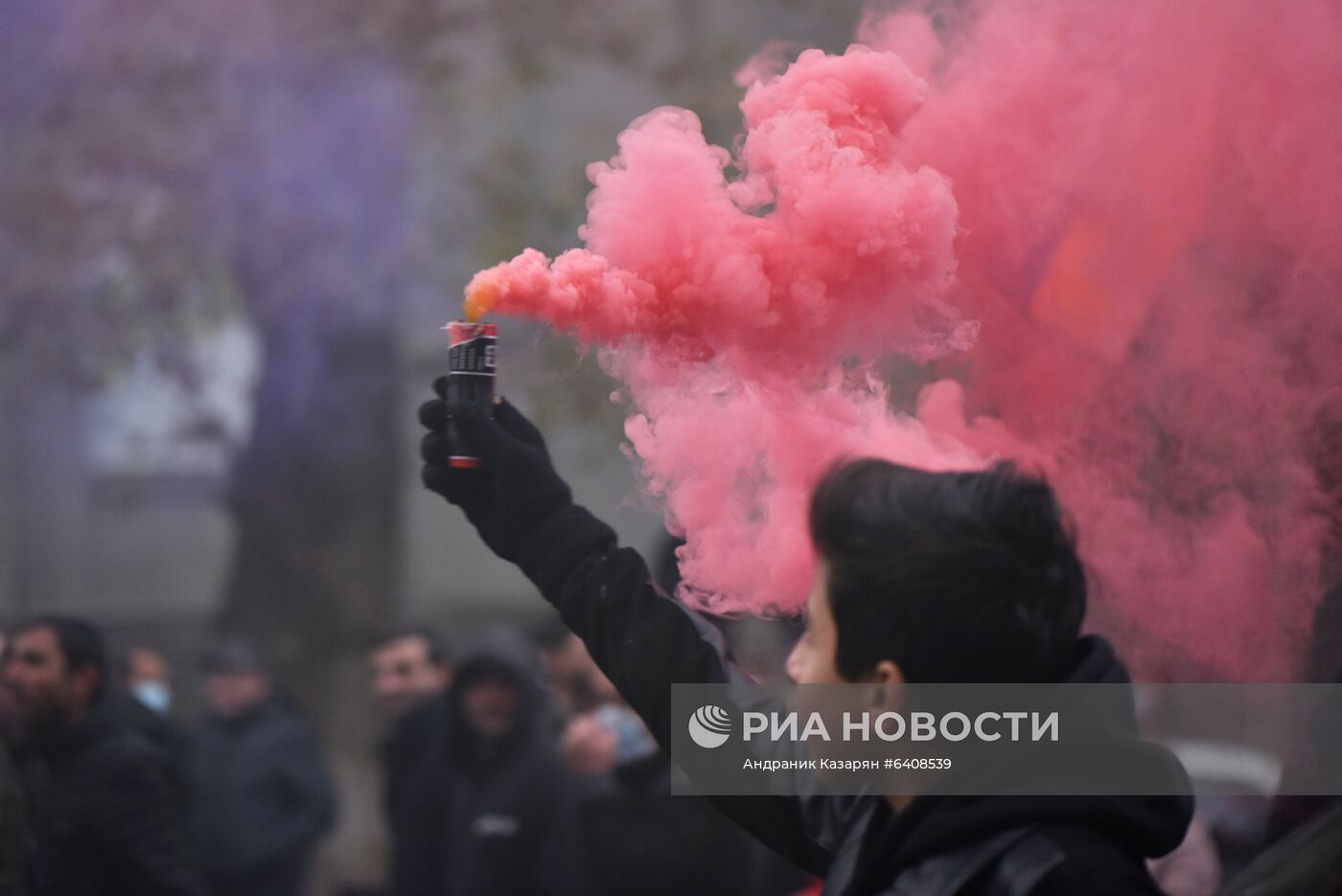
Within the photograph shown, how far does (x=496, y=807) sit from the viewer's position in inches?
189

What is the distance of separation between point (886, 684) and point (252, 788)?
14.6ft

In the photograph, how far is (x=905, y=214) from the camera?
6.86ft

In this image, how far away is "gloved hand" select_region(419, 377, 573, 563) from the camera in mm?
2051

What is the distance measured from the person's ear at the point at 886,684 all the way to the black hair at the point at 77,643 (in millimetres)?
3234

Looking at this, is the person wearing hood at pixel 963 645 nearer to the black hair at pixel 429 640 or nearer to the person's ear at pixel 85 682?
the person's ear at pixel 85 682

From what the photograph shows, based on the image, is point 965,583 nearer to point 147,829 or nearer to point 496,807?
point 147,829

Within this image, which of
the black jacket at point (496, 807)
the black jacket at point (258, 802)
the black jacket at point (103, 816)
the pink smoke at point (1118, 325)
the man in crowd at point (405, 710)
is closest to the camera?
the pink smoke at point (1118, 325)

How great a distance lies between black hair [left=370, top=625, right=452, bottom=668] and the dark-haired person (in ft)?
5.34

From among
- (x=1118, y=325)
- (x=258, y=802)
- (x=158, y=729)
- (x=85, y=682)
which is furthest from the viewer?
(x=258, y=802)

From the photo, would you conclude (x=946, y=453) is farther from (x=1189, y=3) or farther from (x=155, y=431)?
(x=155, y=431)

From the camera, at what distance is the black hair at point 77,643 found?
14.0ft

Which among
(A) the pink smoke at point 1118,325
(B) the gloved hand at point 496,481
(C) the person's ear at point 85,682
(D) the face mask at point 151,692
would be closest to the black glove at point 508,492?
(B) the gloved hand at point 496,481

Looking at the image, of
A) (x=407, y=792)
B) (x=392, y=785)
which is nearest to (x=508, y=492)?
(x=407, y=792)

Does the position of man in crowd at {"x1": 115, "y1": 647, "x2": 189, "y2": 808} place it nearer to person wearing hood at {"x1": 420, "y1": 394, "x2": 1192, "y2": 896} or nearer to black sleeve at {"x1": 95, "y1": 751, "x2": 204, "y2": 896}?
black sleeve at {"x1": 95, "y1": 751, "x2": 204, "y2": 896}
